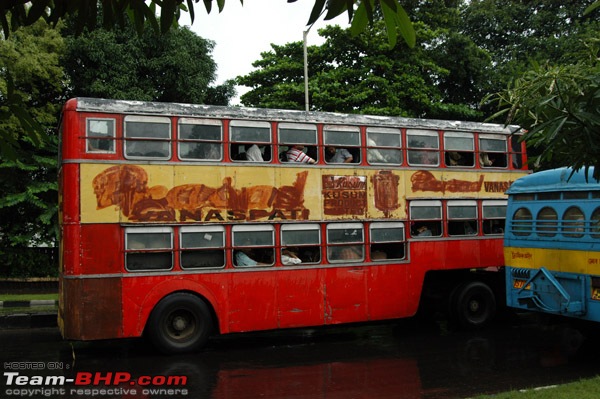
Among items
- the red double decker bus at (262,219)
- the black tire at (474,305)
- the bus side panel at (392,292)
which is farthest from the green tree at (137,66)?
the black tire at (474,305)

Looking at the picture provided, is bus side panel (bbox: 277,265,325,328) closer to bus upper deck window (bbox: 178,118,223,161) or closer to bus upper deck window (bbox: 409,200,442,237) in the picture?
bus upper deck window (bbox: 409,200,442,237)

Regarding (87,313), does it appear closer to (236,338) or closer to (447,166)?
(236,338)

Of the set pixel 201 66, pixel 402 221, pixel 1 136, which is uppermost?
pixel 201 66

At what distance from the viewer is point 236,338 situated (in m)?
11.0

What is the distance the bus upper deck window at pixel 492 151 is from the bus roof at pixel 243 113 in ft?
0.73

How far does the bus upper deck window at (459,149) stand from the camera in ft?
37.8

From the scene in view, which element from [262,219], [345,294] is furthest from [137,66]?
[345,294]

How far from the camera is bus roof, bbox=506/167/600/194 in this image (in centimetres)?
912

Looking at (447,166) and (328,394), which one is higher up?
(447,166)

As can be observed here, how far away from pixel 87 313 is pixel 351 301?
439 centimetres

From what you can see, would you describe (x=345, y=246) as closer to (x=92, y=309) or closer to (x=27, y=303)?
(x=92, y=309)

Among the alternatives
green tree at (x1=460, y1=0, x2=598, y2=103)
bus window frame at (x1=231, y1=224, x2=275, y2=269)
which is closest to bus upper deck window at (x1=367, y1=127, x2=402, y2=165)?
bus window frame at (x1=231, y1=224, x2=275, y2=269)

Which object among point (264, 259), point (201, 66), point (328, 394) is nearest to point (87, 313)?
point (264, 259)

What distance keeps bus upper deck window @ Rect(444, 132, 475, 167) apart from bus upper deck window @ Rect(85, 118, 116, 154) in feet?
20.4
